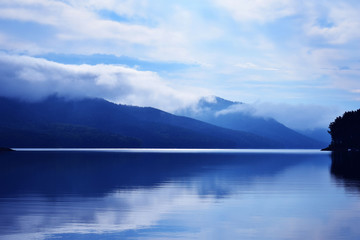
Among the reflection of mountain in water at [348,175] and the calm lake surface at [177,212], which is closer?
the calm lake surface at [177,212]

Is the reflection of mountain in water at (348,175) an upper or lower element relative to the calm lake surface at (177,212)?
upper

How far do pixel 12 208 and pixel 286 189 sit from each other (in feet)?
94.9

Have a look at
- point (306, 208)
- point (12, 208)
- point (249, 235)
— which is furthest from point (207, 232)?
point (12, 208)

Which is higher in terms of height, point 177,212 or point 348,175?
point 348,175

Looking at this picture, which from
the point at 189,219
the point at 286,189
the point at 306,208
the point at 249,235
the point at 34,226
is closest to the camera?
the point at 249,235

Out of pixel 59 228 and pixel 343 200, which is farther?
pixel 343 200

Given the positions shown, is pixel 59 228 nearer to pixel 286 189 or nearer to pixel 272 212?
pixel 272 212

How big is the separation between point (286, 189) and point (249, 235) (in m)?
27.6

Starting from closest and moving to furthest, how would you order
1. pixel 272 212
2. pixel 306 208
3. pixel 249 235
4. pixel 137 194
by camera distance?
1. pixel 249 235
2. pixel 272 212
3. pixel 306 208
4. pixel 137 194

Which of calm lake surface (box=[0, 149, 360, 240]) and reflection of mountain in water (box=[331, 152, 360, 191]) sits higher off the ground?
reflection of mountain in water (box=[331, 152, 360, 191])

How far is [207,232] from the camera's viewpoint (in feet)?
89.7

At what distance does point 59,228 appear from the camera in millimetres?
27688

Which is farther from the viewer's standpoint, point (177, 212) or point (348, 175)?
point (348, 175)

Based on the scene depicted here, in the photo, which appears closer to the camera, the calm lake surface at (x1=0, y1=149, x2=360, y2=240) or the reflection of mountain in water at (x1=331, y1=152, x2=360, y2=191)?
the calm lake surface at (x1=0, y1=149, x2=360, y2=240)
